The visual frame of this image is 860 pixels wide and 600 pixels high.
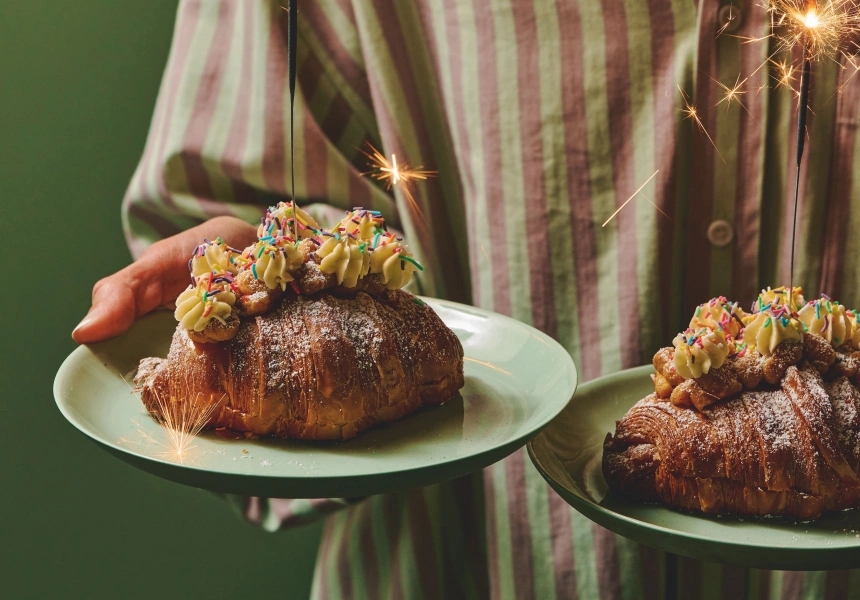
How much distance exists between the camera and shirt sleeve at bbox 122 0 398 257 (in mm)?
1522

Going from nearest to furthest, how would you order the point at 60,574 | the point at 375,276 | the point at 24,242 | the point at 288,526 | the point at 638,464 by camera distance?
the point at 638,464, the point at 375,276, the point at 288,526, the point at 24,242, the point at 60,574

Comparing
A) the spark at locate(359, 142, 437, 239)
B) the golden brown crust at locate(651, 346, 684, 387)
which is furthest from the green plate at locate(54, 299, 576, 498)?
the spark at locate(359, 142, 437, 239)

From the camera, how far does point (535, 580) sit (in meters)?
1.41

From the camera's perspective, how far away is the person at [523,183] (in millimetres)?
1281

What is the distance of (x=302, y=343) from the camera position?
1.03 metres

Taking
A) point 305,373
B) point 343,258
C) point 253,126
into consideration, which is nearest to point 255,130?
point 253,126

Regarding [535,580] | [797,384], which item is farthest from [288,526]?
[797,384]

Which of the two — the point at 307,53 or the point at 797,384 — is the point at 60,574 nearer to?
the point at 307,53

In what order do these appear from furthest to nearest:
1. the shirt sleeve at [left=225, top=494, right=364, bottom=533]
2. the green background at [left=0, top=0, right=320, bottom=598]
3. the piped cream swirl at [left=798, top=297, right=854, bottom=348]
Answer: the green background at [left=0, top=0, right=320, bottom=598] < the shirt sleeve at [left=225, top=494, right=364, bottom=533] < the piped cream swirl at [left=798, top=297, right=854, bottom=348]

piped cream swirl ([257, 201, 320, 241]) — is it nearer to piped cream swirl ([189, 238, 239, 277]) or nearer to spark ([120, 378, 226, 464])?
piped cream swirl ([189, 238, 239, 277])

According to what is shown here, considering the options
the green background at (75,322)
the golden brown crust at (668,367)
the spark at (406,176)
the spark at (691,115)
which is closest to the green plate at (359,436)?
the golden brown crust at (668,367)

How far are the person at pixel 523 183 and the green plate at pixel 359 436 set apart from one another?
0.08m

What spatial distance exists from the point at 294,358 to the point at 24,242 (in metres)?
1.23

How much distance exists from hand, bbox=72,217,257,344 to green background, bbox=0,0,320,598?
83cm
